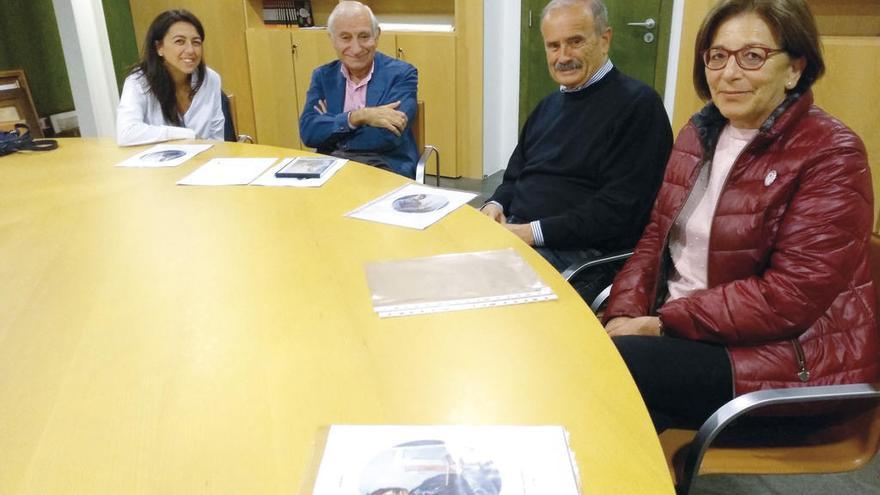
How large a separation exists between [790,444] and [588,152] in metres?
0.98

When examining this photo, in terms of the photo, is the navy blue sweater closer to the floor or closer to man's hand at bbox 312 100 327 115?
the floor

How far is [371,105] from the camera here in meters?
2.73

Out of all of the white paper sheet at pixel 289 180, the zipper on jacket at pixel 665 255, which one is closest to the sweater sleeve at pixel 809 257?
the zipper on jacket at pixel 665 255

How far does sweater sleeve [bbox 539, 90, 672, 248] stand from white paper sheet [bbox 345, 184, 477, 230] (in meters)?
0.35

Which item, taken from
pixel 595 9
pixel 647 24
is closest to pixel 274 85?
pixel 647 24

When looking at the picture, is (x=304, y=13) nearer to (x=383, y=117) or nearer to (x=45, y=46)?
(x=45, y=46)

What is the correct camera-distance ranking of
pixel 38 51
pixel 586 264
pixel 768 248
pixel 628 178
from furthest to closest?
pixel 38 51 < pixel 628 178 < pixel 586 264 < pixel 768 248

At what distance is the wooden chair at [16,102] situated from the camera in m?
4.57

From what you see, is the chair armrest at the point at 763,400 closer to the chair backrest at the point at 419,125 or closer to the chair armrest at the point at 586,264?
the chair armrest at the point at 586,264

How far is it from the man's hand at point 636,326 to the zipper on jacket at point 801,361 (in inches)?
9.9

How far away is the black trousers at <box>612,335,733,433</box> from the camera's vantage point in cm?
115

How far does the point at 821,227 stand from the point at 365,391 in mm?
854

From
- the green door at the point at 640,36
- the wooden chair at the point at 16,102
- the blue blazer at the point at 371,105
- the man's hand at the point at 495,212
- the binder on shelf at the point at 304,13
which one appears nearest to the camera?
the man's hand at the point at 495,212

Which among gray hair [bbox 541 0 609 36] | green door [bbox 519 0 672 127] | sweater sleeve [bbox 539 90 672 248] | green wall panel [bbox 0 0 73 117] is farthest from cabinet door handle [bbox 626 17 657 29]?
green wall panel [bbox 0 0 73 117]
